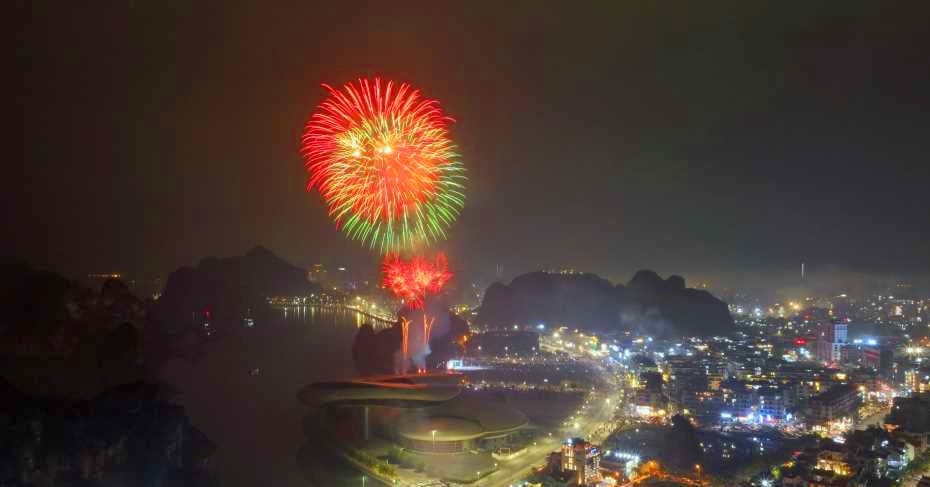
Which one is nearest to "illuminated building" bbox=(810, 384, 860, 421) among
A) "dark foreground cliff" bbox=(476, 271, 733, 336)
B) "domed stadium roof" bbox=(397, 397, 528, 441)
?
"domed stadium roof" bbox=(397, 397, 528, 441)

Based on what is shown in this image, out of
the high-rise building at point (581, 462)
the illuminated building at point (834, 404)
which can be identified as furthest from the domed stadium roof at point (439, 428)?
the illuminated building at point (834, 404)

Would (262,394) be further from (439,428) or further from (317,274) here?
(317,274)

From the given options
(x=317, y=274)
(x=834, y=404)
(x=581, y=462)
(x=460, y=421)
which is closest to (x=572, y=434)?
(x=460, y=421)

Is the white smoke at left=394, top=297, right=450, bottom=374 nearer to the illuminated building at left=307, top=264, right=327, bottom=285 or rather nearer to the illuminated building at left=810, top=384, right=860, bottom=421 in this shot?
the illuminated building at left=810, top=384, right=860, bottom=421

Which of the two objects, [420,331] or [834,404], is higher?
[420,331]

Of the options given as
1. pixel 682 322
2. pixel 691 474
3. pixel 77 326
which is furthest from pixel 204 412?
pixel 682 322
